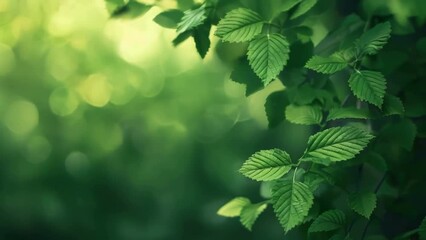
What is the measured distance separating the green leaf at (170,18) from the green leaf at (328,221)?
0.50 m

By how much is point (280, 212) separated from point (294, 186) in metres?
Result: 0.05

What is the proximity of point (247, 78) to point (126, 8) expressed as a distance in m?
0.38

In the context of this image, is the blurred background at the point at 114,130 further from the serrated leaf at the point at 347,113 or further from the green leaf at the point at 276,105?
the serrated leaf at the point at 347,113

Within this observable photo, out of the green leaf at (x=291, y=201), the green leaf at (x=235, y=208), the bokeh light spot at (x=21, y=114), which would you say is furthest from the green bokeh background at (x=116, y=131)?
the green leaf at (x=291, y=201)

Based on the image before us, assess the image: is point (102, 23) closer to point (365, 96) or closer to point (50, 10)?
point (50, 10)

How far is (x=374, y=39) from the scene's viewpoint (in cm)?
130

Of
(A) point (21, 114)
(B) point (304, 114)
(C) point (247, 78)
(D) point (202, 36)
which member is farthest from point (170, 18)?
(A) point (21, 114)

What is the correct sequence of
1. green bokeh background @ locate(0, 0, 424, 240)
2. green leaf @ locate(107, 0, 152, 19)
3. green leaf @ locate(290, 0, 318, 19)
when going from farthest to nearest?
green bokeh background @ locate(0, 0, 424, 240) → green leaf @ locate(107, 0, 152, 19) → green leaf @ locate(290, 0, 318, 19)

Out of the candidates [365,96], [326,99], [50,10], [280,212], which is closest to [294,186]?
[280,212]

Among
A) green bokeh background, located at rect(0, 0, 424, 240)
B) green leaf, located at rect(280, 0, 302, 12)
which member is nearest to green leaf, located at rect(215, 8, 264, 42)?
green leaf, located at rect(280, 0, 302, 12)

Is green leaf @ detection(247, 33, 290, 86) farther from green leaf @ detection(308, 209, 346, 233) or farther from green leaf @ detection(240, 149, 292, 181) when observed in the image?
green leaf @ detection(308, 209, 346, 233)

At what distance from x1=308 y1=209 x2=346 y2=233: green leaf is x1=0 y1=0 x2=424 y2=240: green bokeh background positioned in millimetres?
591

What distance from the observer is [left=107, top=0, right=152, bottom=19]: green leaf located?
1.52 meters

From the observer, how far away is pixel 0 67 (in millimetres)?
1934
